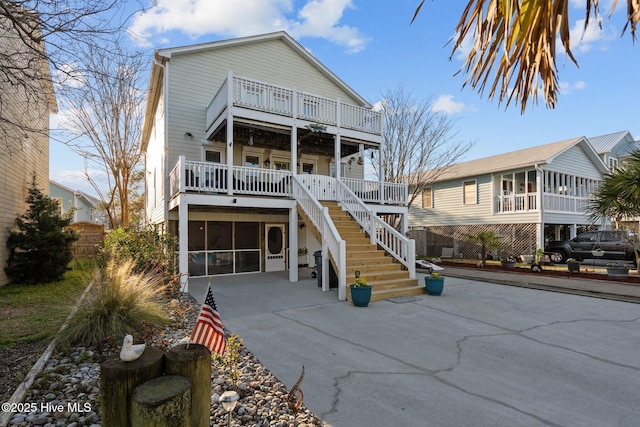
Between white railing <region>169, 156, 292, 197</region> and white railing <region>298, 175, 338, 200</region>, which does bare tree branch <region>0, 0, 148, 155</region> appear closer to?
white railing <region>169, 156, 292, 197</region>

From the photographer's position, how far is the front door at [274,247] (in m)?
13.8

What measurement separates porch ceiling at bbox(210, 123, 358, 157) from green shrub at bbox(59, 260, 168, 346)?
6802 mm

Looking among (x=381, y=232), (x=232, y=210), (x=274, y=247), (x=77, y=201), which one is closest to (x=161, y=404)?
(x=381, y=232)

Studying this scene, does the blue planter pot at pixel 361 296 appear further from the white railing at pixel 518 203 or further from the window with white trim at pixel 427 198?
the window with white trim at pixel 427 198

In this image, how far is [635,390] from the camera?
366 centimetres

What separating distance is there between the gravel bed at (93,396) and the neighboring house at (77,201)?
33.3m

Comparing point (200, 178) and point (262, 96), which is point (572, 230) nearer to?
point (262, 96)

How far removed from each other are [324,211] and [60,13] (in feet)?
21.7

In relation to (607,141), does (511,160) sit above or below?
below

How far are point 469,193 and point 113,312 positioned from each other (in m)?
19.8

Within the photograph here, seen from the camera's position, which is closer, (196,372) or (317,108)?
(196,372)

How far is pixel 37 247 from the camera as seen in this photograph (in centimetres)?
1030

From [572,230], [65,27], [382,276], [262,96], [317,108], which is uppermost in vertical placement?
[262,96]

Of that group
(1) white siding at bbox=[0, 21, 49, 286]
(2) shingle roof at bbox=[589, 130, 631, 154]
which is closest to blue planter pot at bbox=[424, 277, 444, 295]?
(1) white siding at bbox=[0, 21, 49, 286]
